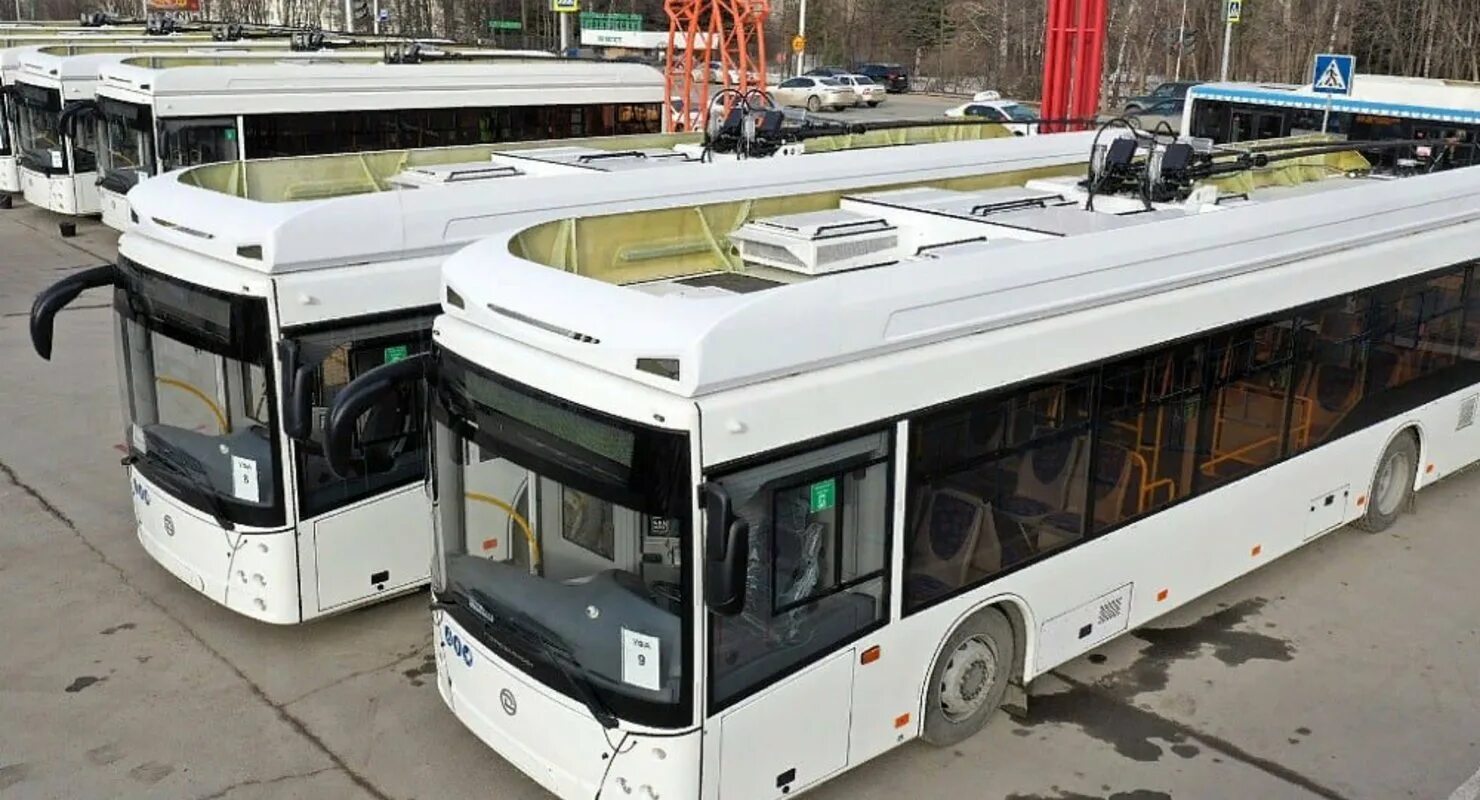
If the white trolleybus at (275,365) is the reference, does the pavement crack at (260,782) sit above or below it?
below

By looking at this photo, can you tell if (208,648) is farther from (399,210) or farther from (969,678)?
(969,678)

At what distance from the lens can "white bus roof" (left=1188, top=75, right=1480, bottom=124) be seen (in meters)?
18.2

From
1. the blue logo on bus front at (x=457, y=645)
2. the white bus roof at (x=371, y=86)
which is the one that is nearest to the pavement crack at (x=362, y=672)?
the blue logo on bus front at (x=457, y=645)

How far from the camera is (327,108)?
1884 cm

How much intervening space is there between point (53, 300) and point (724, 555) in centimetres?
484

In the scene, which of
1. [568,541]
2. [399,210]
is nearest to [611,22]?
[399,210]

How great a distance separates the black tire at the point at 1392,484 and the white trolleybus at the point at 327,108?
13.8 metres

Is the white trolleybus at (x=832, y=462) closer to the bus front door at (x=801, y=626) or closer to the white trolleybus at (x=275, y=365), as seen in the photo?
the bus front door at (x=801, y=626)

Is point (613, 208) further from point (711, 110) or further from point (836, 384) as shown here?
point (711, 110)

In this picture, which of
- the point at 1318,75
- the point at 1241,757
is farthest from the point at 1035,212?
the point at 1318,75

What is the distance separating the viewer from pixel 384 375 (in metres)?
6.41

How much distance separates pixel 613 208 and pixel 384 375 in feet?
10.3

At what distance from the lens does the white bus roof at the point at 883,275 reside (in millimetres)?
5488

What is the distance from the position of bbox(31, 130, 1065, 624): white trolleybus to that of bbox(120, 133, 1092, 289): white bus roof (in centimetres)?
1
